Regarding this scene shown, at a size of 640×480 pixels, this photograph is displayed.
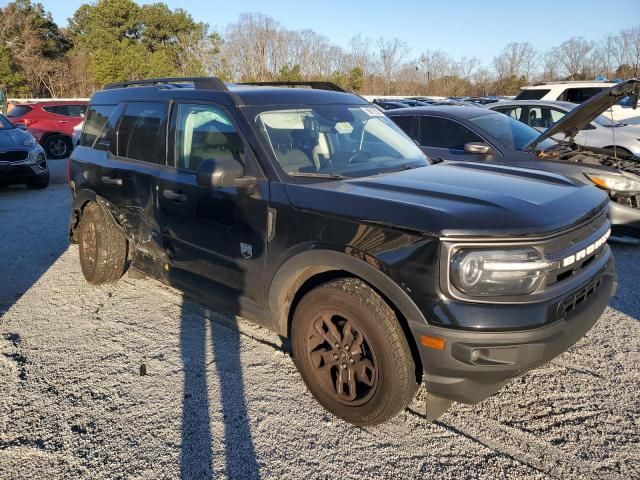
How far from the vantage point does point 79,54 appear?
4253 cm

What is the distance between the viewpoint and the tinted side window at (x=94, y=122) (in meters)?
4.94

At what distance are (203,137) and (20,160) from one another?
8269mm

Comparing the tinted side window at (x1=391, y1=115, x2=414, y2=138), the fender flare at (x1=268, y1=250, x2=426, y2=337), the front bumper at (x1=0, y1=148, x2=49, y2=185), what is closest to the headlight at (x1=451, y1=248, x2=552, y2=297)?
the fender flare at (x1=268, y1=250, x2=426, y2=337)

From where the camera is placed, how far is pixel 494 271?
7.88 feet

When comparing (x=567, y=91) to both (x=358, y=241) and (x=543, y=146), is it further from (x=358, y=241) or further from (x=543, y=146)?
(x=358, y=241)

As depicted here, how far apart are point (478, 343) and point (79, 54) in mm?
47697

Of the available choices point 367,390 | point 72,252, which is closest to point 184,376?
point 367,390

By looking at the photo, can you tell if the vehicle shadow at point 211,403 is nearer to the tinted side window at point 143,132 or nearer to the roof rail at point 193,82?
the tinted side window at point 143,132

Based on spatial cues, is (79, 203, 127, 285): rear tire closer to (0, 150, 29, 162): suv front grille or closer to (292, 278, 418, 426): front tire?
(292, 278, 418, 426): front tire

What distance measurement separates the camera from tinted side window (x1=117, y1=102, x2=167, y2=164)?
4098mm

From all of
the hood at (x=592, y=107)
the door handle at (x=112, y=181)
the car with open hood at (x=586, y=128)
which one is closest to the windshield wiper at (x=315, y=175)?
the door handle at (x=112, y=181)

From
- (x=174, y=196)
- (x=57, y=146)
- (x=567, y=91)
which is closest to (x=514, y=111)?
(x=567, y=91)

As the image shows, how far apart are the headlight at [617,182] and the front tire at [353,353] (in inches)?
171

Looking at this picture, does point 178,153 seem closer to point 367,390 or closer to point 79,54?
point 367,390
